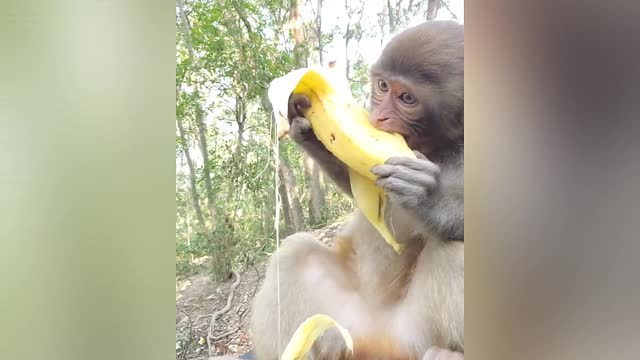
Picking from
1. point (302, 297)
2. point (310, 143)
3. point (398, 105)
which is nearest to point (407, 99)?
point (398, 105)

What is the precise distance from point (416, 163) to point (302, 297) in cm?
44

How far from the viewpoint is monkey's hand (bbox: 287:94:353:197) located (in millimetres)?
1423

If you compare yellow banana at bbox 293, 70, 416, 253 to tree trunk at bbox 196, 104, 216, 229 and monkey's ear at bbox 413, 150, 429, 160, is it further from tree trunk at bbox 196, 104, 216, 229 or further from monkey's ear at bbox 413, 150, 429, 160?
tree trunk at bbox 196, 104, 216, 229

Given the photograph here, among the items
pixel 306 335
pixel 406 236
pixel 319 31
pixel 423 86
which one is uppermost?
pixel 319 31

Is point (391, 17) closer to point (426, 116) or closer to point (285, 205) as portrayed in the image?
point (426, 116)

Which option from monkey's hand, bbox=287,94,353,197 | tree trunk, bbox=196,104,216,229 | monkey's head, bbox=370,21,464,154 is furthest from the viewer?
tree trunk, bbox=196,104,216,229

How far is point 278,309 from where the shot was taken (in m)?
1.53

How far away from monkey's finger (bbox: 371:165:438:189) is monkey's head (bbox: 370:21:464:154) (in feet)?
0.17

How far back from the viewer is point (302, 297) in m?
1.51

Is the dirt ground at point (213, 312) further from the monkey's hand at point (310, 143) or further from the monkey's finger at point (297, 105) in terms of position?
the monkey's finger at point (297, 105)

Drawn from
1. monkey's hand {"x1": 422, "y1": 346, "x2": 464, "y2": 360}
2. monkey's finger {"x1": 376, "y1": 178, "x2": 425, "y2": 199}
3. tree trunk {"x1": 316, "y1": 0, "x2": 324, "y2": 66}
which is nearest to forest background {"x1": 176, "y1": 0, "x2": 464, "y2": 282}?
tree trunk {"x1": 316, "y1": 0, "x2": 324, "y2": 66}

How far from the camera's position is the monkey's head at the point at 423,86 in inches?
50.3

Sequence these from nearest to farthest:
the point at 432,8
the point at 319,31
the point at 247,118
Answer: the point at 432,8 < the point at 319,31 < the point at 247,118
